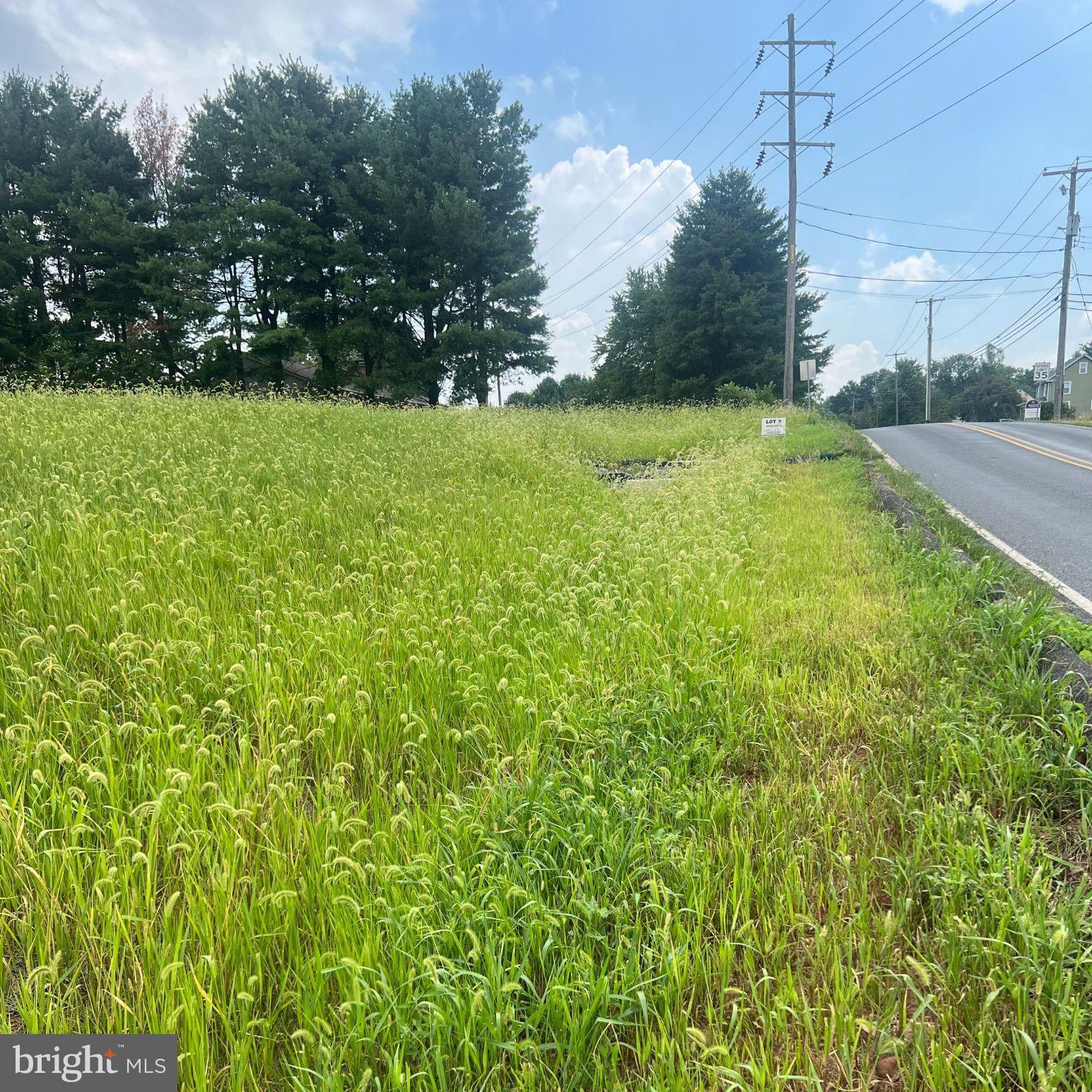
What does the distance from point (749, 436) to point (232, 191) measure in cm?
3041

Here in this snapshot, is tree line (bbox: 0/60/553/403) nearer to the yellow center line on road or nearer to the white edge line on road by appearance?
the yellow center line on road

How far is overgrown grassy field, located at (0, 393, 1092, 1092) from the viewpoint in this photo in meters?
1.77

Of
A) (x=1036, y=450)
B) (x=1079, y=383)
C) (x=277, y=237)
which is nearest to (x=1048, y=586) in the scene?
(x=1036, y=450)

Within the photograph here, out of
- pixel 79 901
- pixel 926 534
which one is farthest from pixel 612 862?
pixel 926 534

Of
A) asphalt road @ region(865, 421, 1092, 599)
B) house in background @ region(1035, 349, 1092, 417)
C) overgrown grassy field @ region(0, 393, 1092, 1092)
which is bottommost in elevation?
overgrown grassy field @ region(0, 393, 1092, 1092)

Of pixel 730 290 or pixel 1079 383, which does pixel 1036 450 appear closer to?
pixel 730 290

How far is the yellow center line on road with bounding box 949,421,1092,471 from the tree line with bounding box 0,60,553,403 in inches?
810

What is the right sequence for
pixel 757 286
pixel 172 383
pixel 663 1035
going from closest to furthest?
pixel 663 1035 < pixel 172 383 < pixel 757 286

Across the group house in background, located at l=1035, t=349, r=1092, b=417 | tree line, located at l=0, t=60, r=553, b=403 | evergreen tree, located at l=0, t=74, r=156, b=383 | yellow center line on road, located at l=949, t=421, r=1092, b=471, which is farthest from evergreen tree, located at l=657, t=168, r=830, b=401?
house in background, located at l=1035, t=349, r=1092, b=417

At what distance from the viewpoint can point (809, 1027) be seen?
68.8 inches

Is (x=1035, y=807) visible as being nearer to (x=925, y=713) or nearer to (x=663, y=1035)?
(x=925, y=713)

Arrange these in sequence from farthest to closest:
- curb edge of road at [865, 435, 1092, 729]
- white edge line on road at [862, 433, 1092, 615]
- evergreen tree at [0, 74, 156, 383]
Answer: evergreen tree at [0, 74, 156, 383] → white edge line on road at [862, 433, 1092, 615] → curb edge of road at [865, 435, 1092, 729]

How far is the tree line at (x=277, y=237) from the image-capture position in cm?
Answer: 3048

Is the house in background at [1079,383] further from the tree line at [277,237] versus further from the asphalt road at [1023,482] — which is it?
the tree line at [277,237]
